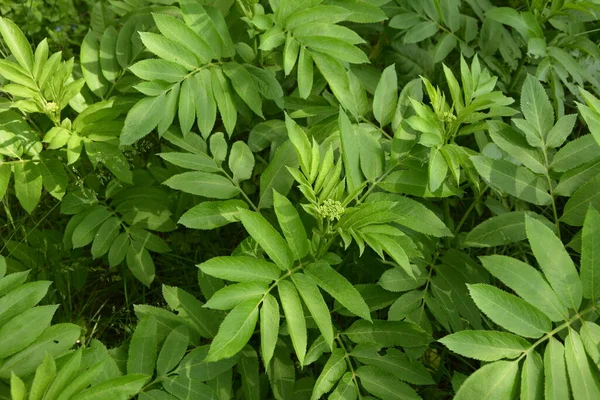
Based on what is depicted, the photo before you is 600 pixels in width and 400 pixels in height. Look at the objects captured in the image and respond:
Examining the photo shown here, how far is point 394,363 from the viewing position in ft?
6.26

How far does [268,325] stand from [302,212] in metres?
0.67

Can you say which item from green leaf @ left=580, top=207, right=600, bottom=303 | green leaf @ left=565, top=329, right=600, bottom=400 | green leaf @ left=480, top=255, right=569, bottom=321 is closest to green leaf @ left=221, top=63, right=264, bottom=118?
green leaf @ left=480, top=255, right=569, bottom=321

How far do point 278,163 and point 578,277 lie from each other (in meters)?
0.97

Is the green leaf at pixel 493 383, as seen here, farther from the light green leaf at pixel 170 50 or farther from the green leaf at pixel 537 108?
the light green leaf at pixel 170 50

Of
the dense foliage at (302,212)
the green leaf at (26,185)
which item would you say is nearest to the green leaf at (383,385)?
the dense foliage at (302,212)

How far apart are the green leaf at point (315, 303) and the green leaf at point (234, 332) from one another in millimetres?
141

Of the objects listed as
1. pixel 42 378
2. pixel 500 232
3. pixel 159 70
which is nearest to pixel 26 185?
pixel 159 70

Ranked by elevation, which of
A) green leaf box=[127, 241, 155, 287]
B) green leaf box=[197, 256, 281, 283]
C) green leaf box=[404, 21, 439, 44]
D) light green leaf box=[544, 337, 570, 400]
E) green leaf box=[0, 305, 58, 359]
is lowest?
green leaf box=[127, 241, 155, 287]

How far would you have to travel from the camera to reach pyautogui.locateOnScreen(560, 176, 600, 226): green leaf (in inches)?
74.9

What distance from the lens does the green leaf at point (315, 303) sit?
1.60 metres

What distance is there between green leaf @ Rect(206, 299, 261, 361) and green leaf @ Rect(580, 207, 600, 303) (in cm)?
89

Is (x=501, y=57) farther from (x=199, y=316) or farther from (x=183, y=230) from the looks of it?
(x=199, y=316)

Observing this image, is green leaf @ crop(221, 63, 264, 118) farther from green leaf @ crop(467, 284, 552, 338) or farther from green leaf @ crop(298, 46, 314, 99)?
green leaf @ crop(467, 284, 552, 338)

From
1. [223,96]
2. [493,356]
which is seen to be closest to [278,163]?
[223,96]
